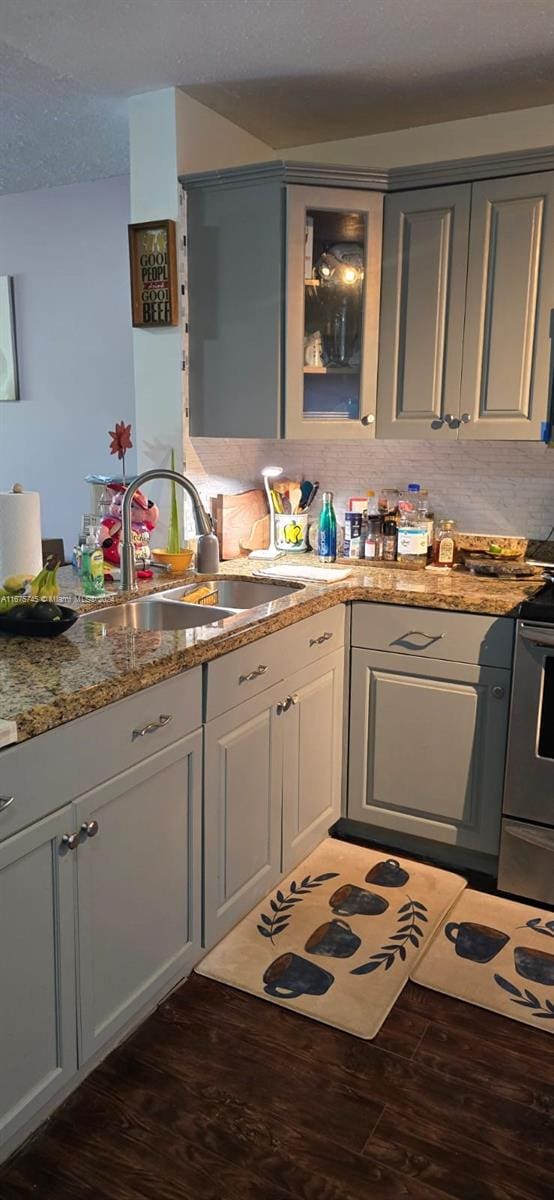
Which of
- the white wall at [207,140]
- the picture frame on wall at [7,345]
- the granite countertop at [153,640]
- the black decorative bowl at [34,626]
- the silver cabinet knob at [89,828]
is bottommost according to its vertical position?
the silver cabinet knob at [89,828]

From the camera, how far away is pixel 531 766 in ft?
8.40

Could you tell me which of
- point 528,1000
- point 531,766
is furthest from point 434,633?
point 528,1000

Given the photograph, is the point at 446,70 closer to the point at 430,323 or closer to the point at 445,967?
the point at 430,323

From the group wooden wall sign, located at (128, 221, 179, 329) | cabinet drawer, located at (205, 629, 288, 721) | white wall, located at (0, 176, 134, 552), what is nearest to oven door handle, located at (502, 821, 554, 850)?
cabinet drawer, located at (205, 629, 288, 721)

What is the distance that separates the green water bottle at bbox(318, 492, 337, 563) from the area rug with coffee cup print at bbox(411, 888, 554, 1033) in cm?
129

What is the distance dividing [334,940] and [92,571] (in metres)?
1.23

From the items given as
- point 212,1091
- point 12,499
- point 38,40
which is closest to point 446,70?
point 38,40

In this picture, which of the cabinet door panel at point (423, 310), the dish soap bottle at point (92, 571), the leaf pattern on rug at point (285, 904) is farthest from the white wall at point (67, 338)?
the leaf pattern on rug at point (285, 904)

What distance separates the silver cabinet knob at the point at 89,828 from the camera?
1.70m

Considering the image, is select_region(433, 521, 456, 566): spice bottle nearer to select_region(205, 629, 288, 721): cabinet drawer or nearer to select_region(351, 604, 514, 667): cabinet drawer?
select_region(351, 604, 514, 667): cabinet drawer

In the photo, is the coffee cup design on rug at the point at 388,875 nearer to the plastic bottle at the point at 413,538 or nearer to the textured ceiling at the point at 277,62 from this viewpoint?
the plastic bottle at the point at 413,538

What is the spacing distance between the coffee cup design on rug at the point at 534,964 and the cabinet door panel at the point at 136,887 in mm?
864

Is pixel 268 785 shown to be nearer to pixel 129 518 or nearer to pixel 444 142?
pixel 129 518

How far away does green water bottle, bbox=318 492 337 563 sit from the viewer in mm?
3273
